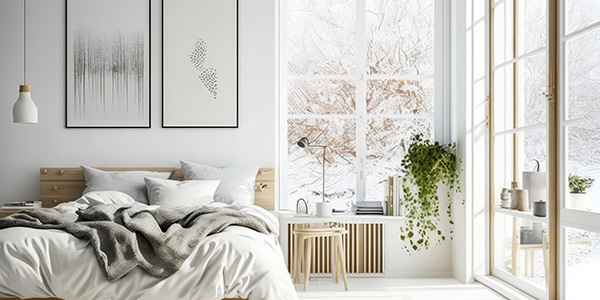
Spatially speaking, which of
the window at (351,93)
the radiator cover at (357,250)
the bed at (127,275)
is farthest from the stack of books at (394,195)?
the bed at (127,275)

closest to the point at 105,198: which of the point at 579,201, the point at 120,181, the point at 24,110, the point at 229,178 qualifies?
the point at 120,181

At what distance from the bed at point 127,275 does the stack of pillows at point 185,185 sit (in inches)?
59.5

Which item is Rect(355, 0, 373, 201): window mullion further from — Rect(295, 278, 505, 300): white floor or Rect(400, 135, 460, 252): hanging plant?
Rect(295, 278, 505, 300): white floor

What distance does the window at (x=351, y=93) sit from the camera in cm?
528

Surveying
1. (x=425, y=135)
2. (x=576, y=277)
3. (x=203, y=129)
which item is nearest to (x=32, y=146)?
(x=203, y=129)

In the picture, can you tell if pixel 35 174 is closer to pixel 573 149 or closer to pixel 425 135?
pixel 425 135

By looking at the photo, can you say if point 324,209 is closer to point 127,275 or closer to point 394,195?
point 394,195

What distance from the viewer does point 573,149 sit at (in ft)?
11.2

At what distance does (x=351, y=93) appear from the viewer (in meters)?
5.30

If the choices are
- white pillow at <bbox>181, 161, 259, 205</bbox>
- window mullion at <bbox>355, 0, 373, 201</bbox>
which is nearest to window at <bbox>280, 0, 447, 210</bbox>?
window mullion at <bbox>355, 0, 373, 201</bbox>

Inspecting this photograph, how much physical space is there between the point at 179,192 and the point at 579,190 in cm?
274

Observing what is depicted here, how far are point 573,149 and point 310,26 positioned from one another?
8.74 feet

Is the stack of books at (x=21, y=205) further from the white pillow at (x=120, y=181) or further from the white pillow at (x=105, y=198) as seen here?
the white pillow at (x=105, y=198)

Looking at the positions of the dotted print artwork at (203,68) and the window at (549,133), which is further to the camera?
the dotted print artwork at (203,68)
